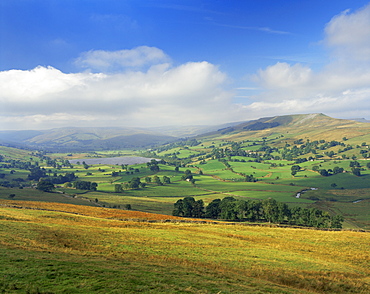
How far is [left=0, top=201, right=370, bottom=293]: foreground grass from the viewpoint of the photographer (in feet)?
68.8

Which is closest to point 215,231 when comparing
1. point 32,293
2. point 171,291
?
point 171,291

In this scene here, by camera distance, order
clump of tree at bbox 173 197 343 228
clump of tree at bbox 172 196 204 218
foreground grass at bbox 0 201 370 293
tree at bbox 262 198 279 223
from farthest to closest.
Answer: clump of tree at bbox 172 196 204 218
tree at bbox 262 198 279 223
clump of tree at bbox 173 197 343 228
foreground grass at bbox 0 201 370 293

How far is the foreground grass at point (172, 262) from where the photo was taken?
20969 millimetres

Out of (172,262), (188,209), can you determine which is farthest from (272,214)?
(172,262)

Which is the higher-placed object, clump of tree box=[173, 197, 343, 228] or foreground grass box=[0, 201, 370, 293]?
foreground grass box=[0, 201, 370, 293]

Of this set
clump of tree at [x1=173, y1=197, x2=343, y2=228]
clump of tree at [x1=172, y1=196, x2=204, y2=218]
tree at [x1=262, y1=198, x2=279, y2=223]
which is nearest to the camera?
clump of tree at [x1=173, y1=197, x2=343, y2=228]

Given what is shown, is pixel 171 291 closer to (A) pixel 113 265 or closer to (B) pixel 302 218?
(A) pixel 113 265

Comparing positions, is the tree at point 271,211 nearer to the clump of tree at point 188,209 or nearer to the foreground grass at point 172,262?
the clump of tree at point 188,209

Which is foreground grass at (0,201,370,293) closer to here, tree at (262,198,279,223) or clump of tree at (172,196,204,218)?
tree at (262,198,279,223)

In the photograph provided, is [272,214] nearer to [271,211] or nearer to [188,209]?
[271,211]

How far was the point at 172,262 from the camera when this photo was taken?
3166cm

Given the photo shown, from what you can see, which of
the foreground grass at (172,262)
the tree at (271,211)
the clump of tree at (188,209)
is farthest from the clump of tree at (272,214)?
the foreground grass at (172,262)

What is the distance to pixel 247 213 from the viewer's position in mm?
100188

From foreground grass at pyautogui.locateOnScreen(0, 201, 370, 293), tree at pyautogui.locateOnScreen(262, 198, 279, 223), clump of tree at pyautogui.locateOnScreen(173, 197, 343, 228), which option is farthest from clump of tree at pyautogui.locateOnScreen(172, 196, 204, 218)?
foreground grass at pyautogui.locateOnScreen(0, 201, 370, 293)
